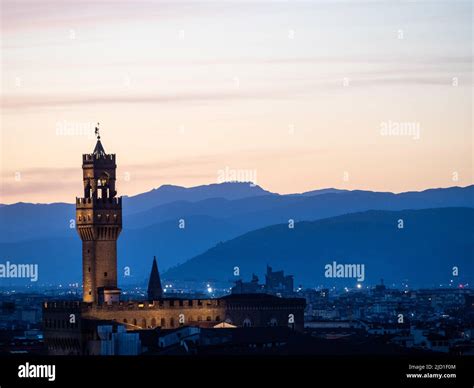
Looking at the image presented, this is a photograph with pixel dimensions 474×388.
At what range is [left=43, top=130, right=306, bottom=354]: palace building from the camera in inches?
5044

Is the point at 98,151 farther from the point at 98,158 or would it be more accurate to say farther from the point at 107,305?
the point at 107,305

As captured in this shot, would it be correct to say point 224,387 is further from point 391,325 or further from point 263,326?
point 391,325

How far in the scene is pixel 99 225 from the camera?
13112 cm

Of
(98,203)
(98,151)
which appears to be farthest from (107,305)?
(98,151)

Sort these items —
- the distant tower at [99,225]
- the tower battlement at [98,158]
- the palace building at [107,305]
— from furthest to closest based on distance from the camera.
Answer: the tower battlement at [98,158]
the distant tower at [99,225]
the palace building at [107,305]

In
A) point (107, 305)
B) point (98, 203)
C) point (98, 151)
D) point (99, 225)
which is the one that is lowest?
point (107, 305)

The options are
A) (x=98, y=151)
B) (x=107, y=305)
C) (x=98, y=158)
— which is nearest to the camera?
(x=107, y=305)

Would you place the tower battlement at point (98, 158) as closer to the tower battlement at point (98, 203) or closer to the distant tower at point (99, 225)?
the distant tower at point (99, 225)

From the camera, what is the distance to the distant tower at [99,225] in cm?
12988

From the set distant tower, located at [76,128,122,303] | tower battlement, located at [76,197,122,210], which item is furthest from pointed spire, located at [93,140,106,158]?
tower battlement, located at [76,197,122,210]

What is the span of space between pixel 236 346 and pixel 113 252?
14.9 metres

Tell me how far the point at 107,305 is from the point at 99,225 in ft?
16.6

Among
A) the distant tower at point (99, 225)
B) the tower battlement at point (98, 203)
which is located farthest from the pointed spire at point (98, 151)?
the tower battlement at point (98, 203)

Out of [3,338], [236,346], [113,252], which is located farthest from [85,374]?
[3,338]
